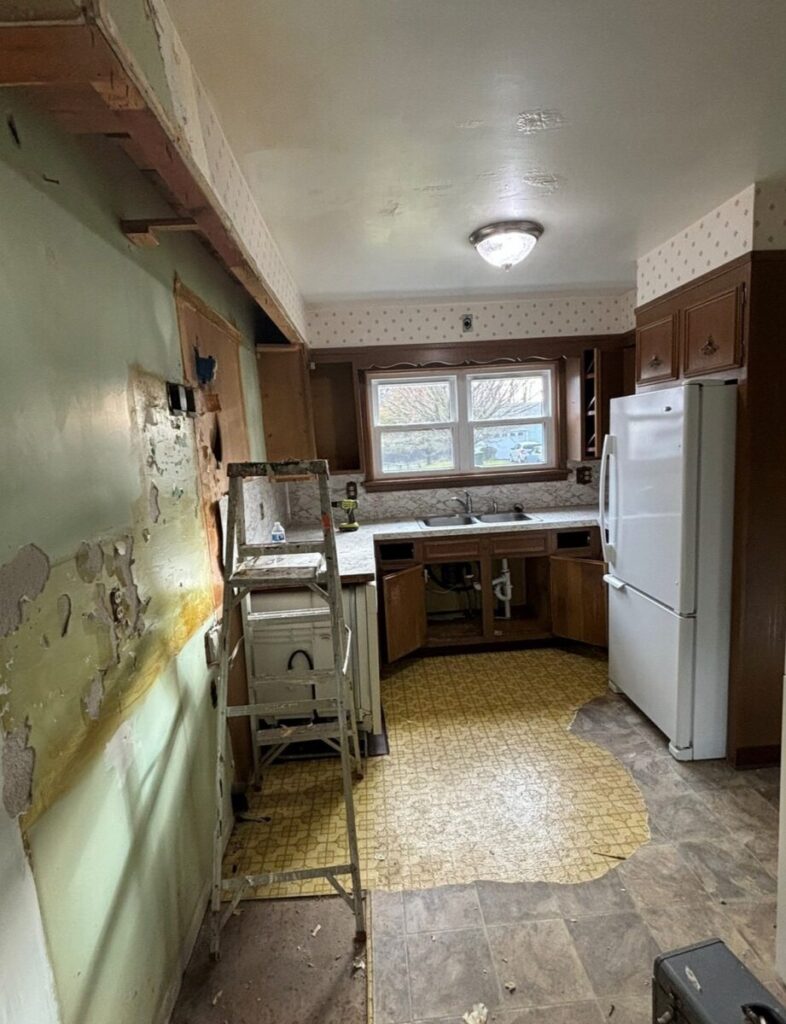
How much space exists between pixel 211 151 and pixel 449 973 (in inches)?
91.9

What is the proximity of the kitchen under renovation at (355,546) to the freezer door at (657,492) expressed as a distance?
0.02m

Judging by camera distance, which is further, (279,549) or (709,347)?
(709,347)

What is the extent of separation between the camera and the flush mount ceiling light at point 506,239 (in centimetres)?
229

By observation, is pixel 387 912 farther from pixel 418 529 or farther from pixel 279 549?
pixel 418 529

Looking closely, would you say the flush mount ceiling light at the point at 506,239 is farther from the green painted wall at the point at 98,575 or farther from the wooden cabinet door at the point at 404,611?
the wooden cabinet door at the point at 404,611

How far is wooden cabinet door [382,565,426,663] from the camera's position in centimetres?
327

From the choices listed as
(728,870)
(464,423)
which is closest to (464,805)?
(728,870)

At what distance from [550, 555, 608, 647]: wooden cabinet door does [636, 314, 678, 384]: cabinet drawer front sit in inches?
47.5

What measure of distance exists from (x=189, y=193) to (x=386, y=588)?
2.39 metres

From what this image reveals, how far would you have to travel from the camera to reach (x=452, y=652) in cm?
368

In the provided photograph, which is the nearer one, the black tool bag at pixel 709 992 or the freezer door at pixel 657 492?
the black tool bag at pixel 709 992

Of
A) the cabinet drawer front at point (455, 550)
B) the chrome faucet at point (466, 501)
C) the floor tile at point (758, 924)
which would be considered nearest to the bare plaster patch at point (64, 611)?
the floor tile at point (758, 924)

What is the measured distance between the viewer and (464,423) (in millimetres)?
3975

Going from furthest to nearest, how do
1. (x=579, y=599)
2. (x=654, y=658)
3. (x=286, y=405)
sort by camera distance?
(x=579, y=599) → (x=286, y=405) → (x=654, y=658)
